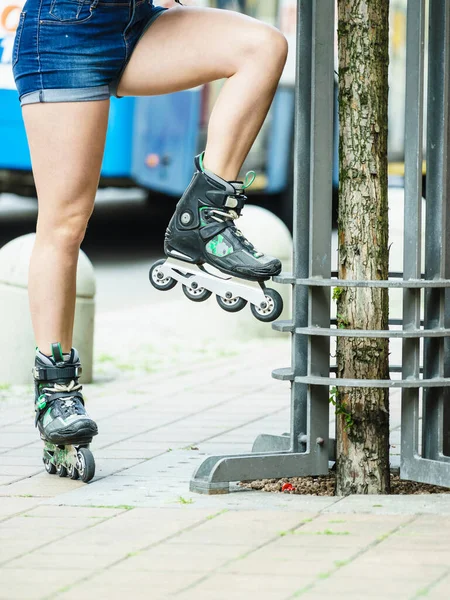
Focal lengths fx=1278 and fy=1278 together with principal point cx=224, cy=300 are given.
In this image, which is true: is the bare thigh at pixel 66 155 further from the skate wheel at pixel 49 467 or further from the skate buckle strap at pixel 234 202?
the skate wheel at pixel 49 467

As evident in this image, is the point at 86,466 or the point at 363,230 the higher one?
the point at 363,230

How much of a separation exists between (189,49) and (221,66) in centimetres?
13

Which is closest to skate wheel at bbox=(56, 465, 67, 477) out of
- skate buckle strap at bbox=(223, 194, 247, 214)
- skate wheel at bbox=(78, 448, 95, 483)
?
skate wheel at bbox=(78, 448, 95, 483)

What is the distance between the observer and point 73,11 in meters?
4.24

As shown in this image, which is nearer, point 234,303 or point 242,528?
point 242,528

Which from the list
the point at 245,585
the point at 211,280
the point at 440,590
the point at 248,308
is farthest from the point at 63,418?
the point at 248,308

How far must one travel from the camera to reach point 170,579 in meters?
3.20

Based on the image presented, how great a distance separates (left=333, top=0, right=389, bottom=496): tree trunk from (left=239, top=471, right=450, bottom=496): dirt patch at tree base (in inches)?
4.4

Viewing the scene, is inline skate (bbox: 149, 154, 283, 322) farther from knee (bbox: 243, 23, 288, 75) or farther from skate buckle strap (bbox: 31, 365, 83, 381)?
skate buckle strap (bbox: 31, 365, 83, 381)

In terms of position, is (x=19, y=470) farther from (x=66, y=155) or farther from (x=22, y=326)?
(x=22, y=326)

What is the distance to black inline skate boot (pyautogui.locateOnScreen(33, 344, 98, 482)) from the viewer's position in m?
4.43

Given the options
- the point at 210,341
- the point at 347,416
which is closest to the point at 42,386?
the point at 347,416

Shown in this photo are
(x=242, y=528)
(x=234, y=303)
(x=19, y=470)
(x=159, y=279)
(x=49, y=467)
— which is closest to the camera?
(x=242, y=528)

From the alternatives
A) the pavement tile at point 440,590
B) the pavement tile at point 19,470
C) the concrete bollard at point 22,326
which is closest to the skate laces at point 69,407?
the pavement tile at point 19,470
